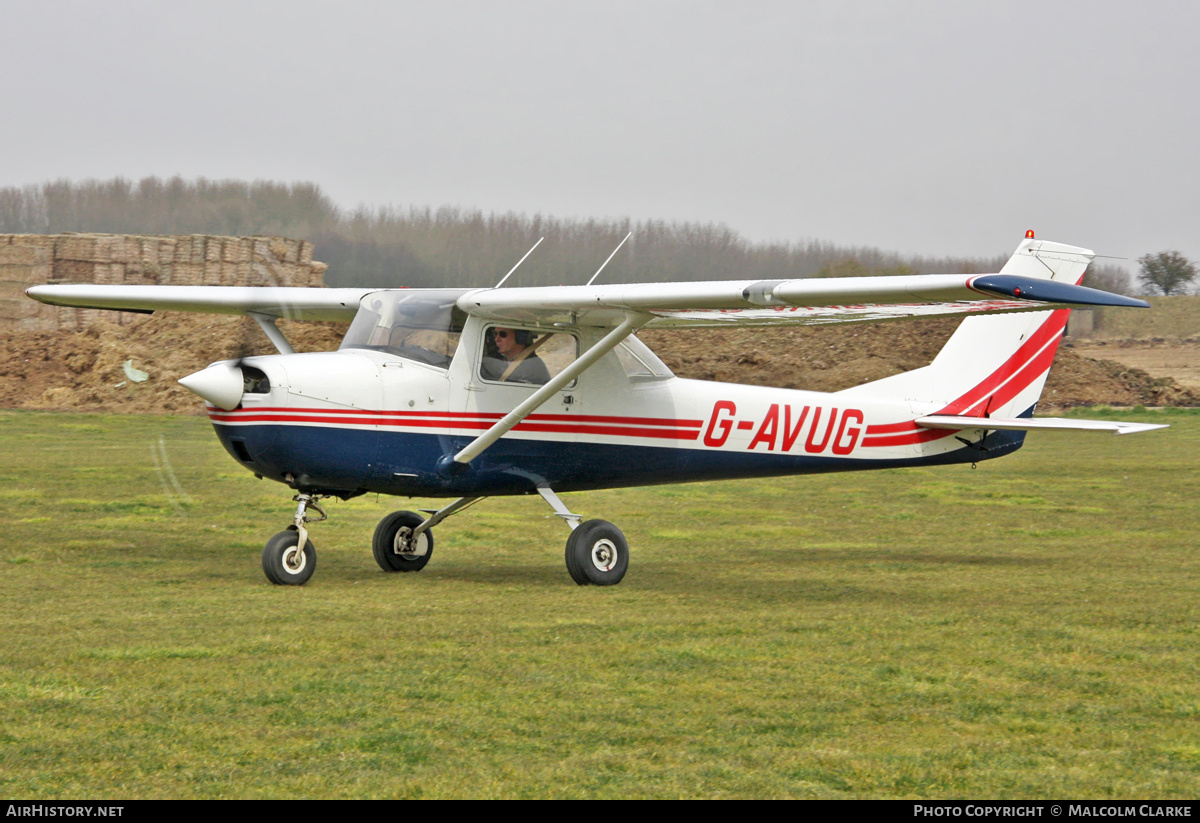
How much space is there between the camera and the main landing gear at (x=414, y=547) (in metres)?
9.42

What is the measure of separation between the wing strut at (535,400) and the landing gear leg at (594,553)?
0.80 metres

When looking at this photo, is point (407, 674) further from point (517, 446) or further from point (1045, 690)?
point (517, 446)

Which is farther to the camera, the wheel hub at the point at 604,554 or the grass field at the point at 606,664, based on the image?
the wheel hub at the point at 604,554

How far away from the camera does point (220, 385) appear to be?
8914mm

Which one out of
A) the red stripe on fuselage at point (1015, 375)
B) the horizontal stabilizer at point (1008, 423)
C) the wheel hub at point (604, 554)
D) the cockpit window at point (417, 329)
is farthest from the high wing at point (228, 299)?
the red stripe on fuselage at point (1015, 375)

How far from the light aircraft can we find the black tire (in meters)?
0.01

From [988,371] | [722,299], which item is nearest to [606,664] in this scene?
[722,299]

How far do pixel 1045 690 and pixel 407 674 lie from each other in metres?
3.20

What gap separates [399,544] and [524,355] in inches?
80.9

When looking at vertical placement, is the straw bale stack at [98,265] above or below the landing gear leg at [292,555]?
above

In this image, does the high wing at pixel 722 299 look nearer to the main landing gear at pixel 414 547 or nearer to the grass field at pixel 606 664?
the main landing gear at pixel 414 547

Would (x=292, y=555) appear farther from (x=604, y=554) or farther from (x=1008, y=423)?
(x=1008, y=423)

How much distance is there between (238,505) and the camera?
51.4ft
